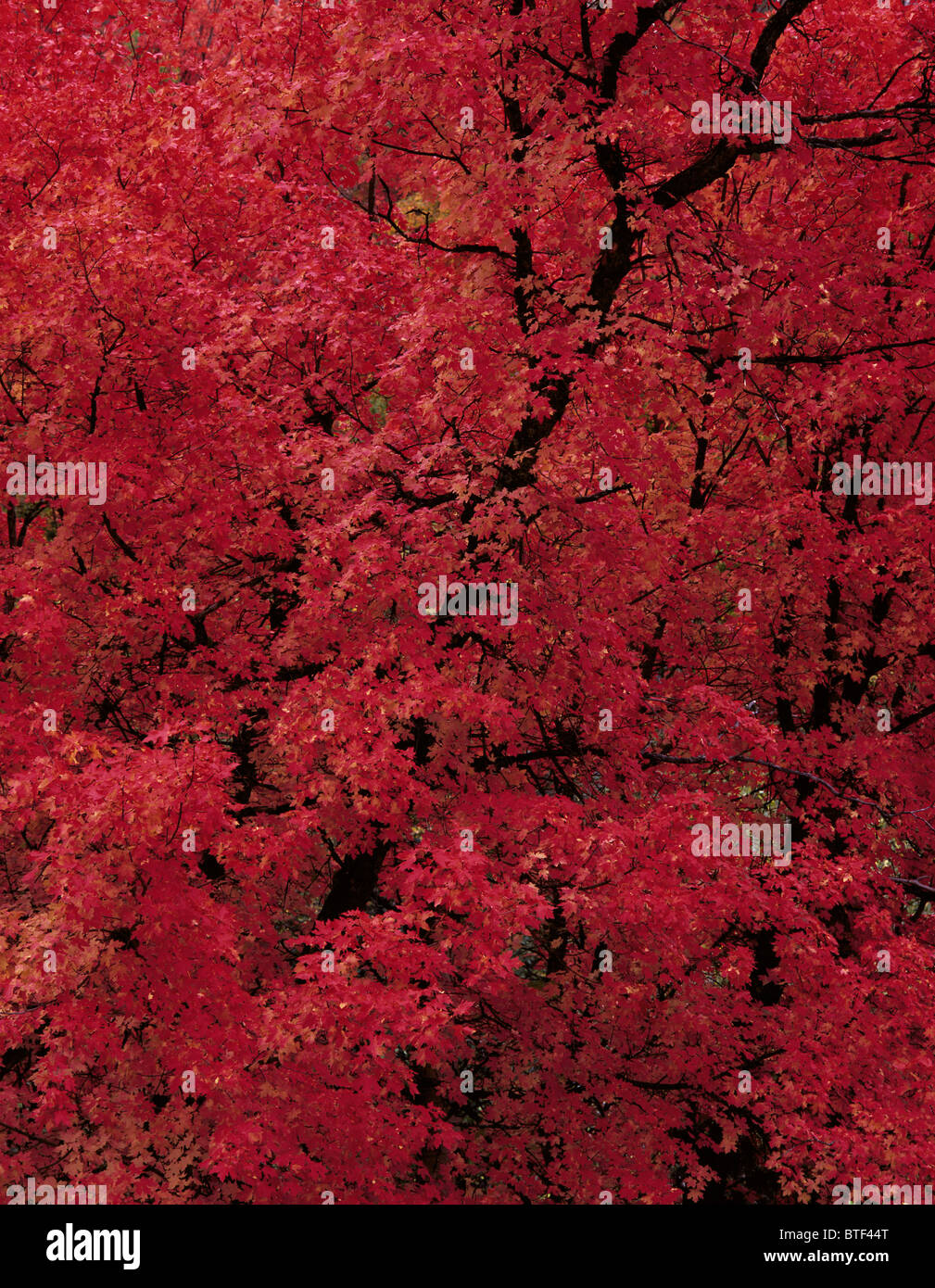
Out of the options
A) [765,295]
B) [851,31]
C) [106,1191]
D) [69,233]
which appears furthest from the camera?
[851,31]

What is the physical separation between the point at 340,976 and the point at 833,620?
9238mm

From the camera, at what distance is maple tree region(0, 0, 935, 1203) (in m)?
8.20

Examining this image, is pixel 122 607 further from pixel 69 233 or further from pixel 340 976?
pixel 340 976

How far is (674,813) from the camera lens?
9734mm

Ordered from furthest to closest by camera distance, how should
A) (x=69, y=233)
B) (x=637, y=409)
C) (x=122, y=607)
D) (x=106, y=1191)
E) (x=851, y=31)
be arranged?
(x=637, y=409) < (x=851, y=31) < (x=122, y=607) < (x=69, y=233) < (x=106, y=1191)

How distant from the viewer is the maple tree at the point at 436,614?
820 cm

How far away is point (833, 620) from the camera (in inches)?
566

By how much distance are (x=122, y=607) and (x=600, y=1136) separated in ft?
27.4

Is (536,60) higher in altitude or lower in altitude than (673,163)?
higher

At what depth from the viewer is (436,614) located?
9656 millimetres

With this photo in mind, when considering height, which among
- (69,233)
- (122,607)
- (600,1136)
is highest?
(69,233)

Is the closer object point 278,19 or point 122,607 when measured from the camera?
point 122,607
